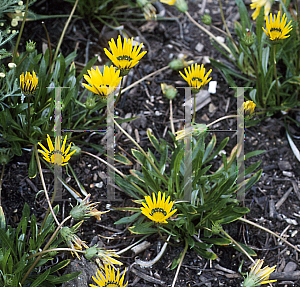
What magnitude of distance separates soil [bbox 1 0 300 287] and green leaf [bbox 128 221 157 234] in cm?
10

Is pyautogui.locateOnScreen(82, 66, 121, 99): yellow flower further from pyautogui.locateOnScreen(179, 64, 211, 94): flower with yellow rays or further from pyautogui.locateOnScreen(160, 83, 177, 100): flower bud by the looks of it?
pyautogui.locateOnScreen(160, 83, 177, 100): flower bud

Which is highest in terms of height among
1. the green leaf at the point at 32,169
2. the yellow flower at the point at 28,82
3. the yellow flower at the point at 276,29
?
the yellow flower at the point at 276,29

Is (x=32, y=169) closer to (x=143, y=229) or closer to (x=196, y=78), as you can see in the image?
(x=143, y=229)

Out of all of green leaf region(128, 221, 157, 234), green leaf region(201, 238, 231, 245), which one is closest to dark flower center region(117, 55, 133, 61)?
green leaf region(128, 221, 157, 234)

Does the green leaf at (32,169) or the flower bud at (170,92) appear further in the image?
the flower bud at (170,92)

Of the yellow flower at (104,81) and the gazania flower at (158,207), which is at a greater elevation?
the yellow flower at (104,81)

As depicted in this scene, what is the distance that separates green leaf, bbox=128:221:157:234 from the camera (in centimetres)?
172

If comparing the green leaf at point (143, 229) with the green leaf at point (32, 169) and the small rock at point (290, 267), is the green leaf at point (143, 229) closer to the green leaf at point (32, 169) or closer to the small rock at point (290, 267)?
the green leaf at point (32, 169)

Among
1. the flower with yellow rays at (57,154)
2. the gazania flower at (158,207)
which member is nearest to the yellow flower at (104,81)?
the flower with yellow rays at (57,154)

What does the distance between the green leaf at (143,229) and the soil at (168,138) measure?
103mm

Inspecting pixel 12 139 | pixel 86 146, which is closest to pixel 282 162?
pixel 86 146

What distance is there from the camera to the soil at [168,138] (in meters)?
1.81

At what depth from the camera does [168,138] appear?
86.1 inches

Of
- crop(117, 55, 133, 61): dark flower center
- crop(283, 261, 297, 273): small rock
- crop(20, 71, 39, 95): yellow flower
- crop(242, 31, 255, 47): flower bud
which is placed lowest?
crop(283, 261, 297, 273): small rock
